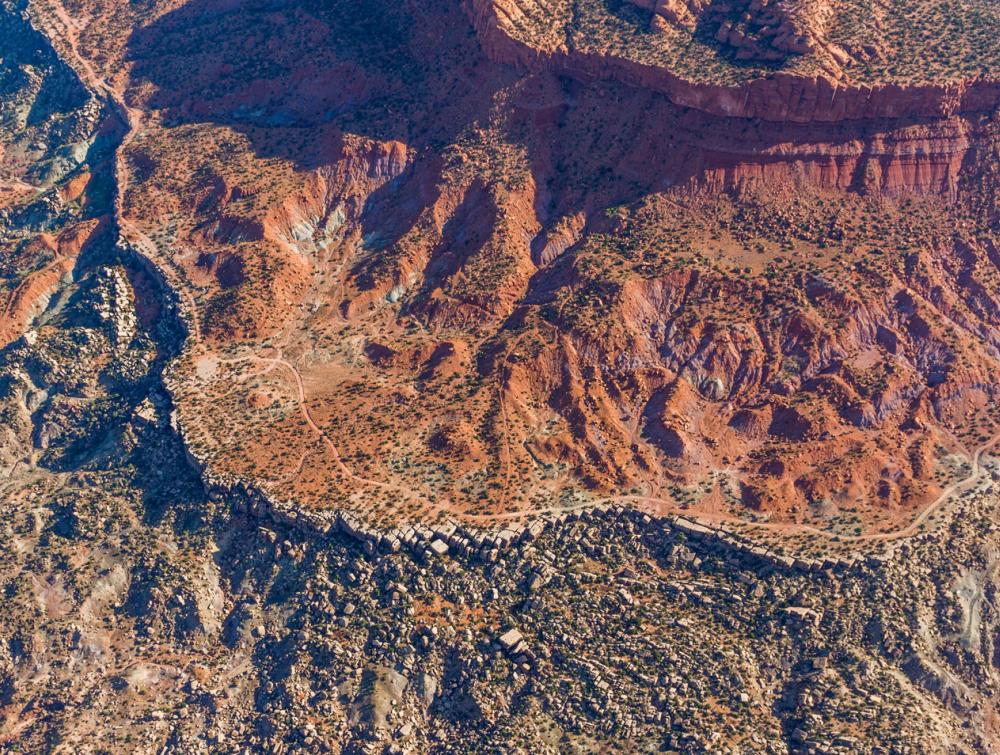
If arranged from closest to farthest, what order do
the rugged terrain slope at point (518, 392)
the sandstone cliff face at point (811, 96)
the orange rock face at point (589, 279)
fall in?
1. the rugged terrain slope at point (518, 392)
2. the orange rock face at point (589, 279)
3. the sandstone cliff face at point (811, 96)

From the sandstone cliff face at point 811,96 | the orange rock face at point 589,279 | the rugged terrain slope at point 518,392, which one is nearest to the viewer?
the rugged terrain slope at point 518,392

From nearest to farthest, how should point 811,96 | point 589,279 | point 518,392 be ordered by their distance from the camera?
1. point 518,392
2. point 811,96
3. point 589,279

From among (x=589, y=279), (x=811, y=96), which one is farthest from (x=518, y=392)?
(x=811, y=96)

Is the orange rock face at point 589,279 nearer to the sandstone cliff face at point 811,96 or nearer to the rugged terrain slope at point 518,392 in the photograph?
the sandstone cliff face at point 811,96

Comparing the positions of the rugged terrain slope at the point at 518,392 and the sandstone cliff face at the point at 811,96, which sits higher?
the sandstone cliff face at the point at 811,96

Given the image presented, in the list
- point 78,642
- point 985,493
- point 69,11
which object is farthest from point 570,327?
point 69,11

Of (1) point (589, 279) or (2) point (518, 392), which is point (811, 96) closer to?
(1) point (589, 279)

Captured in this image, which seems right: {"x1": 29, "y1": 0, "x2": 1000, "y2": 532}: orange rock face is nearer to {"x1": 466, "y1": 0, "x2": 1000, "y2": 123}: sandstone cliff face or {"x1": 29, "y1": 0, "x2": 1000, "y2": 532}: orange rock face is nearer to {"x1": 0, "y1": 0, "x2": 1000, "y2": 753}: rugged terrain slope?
{"x1": 466, "y1": 0, "x2": 1000, "y2": 123}: sandstone cliff face

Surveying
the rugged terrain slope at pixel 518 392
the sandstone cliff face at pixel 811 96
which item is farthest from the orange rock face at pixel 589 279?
the rugged terrain slope at pixel 518 392

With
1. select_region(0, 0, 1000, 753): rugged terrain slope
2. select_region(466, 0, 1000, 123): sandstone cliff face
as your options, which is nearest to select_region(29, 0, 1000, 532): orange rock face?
select_region(466, 0, 1000, 123): sandstone cliff face

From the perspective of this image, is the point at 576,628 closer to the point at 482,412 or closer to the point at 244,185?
the point at 482,412

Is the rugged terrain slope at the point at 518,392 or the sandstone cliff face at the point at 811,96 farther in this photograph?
the sandstone cliff face at the point at 811,96
